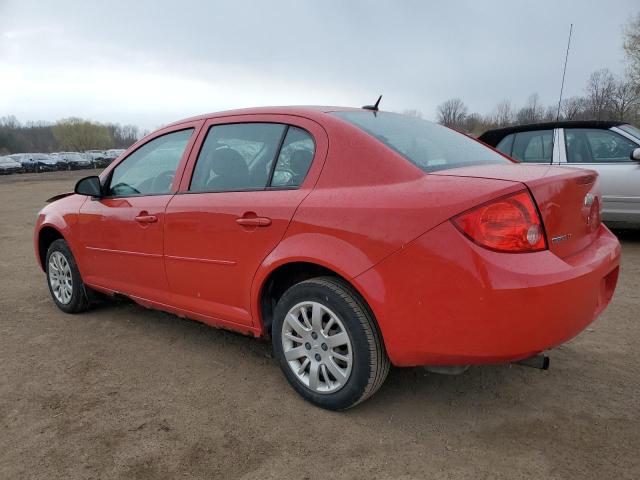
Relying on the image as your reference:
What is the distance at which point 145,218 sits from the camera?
3369 mm

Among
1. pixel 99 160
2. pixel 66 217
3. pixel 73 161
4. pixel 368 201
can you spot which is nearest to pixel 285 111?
pixel 368 201

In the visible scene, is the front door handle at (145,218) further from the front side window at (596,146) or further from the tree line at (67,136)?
the tree line at (67,136)

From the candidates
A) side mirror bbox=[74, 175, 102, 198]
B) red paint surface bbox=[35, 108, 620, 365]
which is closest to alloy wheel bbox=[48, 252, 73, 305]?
side mirror bbox=[74, 175, 102, 198]

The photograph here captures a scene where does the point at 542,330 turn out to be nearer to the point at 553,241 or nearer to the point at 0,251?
the point at 553,241

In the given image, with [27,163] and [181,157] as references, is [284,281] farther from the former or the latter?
[27,163]

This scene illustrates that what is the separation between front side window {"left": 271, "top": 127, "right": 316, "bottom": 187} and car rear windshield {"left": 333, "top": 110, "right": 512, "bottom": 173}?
0.25m

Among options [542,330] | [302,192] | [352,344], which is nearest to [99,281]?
[302,192]

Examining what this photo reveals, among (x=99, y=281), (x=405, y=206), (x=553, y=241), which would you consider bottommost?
(x=99, y=281)

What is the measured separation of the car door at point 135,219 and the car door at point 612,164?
5375 mm

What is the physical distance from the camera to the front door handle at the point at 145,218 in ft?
10.9

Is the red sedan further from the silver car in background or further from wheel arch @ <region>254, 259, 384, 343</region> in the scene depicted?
the silver car in background

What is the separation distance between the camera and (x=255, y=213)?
8.95ft

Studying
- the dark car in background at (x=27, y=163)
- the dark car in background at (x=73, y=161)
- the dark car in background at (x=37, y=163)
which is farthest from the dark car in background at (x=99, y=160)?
the dark car in background at (x=27, y=163)

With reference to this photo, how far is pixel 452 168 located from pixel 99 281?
2910 mm
